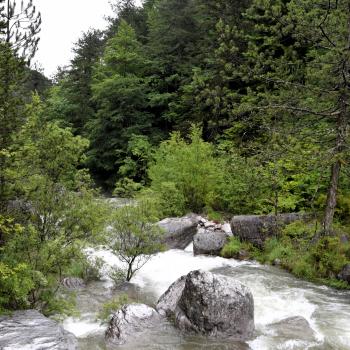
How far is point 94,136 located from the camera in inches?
1169

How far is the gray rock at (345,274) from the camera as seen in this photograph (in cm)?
1115

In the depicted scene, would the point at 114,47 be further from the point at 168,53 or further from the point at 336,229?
the point at 336,229

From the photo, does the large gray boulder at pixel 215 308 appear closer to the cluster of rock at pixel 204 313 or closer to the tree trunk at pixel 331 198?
the cluster of rock at pixel 204 313

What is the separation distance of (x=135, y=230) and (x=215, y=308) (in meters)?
3.53

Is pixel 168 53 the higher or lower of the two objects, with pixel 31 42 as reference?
higher

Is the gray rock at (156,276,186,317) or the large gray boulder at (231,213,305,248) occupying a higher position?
the large gray boulder at (231,213,305,248)

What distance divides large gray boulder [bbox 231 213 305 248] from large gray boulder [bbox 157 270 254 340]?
5.16m

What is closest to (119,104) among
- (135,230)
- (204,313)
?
(135,230)

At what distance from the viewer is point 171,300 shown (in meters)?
9.37

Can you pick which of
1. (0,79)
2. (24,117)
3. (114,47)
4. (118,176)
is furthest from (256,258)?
(114,47)

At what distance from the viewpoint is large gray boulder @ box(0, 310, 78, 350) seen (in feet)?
20.1

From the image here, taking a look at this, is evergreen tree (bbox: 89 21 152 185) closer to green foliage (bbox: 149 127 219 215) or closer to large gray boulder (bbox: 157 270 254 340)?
green foliage (bbox: 149 127 219 215)

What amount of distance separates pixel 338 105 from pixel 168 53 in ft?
65.2

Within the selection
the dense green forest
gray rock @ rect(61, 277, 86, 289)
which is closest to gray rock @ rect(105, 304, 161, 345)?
the dense green forest
